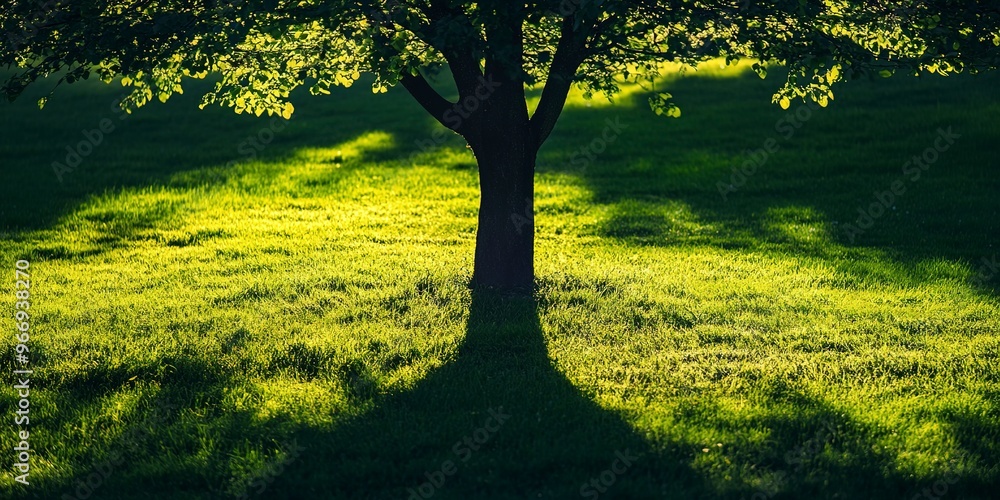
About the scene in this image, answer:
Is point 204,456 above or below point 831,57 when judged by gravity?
below

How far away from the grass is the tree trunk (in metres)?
0.46

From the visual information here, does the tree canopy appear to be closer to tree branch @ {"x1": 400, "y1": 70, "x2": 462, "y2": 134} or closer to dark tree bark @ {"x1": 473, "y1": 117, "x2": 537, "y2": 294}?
tree branch @ {"x1": 400, "y1": 70, "x2": 462, "y2": 134}

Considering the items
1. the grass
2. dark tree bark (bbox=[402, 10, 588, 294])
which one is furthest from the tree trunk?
the grass

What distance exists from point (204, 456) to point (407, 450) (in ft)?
4.90

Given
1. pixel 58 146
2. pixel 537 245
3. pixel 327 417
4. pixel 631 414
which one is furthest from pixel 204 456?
pixel 58 146

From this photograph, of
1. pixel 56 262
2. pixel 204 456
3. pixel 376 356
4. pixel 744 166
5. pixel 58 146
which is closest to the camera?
pixel 204 456

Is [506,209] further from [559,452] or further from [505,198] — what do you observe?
[559,452]

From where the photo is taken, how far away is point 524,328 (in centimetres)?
930

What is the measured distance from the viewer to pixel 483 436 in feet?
22.4

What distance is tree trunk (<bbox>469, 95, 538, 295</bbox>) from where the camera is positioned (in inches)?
396

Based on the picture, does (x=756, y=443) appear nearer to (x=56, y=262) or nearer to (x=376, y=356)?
(x=376, y=356)

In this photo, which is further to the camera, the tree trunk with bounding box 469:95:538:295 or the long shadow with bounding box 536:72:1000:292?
the long shadow with bounding box 536:72:1000:292

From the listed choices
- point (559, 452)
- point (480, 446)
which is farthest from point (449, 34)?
point (559, 452)

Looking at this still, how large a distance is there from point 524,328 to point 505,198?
1770 millimetres
